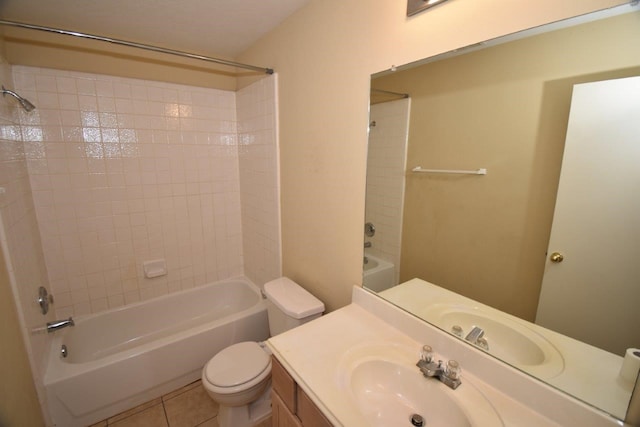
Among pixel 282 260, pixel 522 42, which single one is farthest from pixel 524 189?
pixel 282 260

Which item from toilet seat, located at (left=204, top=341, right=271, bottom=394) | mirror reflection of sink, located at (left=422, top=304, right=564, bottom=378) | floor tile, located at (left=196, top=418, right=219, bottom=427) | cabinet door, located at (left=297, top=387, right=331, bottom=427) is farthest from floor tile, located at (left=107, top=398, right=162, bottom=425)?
mirror reflection of sink, located at (left=422, top=304, right=564, bottom=378)

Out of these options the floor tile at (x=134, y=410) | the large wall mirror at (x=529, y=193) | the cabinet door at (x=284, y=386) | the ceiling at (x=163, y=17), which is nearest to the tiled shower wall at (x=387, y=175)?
the large wall mirror at (x=529, y=193)

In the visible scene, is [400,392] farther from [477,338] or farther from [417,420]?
[477,338]

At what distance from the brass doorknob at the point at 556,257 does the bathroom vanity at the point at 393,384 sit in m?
0.36

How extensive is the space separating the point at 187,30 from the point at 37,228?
167 cm

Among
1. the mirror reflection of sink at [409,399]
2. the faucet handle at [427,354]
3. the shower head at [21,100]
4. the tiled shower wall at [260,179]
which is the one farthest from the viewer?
the tiled shower wall at [260,179]

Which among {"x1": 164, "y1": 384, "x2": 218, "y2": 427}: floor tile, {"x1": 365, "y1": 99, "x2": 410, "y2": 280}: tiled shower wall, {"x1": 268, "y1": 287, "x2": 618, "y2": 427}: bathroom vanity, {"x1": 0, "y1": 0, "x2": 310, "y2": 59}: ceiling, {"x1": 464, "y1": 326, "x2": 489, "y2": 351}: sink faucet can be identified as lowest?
{"x1": 164, "y1": 384, "x2": 218, "y2": 427}: floor tile

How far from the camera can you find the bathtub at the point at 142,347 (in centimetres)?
154

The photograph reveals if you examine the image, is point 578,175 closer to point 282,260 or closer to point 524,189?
point 524,189

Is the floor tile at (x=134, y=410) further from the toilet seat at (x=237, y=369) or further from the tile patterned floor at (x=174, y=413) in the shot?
the toilet seat at (x=237, y=369)

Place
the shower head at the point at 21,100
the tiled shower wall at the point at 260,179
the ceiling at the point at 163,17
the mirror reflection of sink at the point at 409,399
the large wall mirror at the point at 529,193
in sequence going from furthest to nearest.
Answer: the tiled shower wall at the point at 260,179 → the ceiling at the point at 163,17 → the shower head at the point at 21,100 → the mirror reflection of sink at the point at 409,399 → the large wall mirror at the point at 529,193

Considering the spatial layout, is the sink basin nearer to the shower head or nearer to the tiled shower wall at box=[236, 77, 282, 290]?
the tiled shower wall at box=[236, 77, 282, 290]

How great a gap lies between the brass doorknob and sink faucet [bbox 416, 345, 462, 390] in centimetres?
44

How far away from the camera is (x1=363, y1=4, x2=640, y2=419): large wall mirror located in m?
0.68
